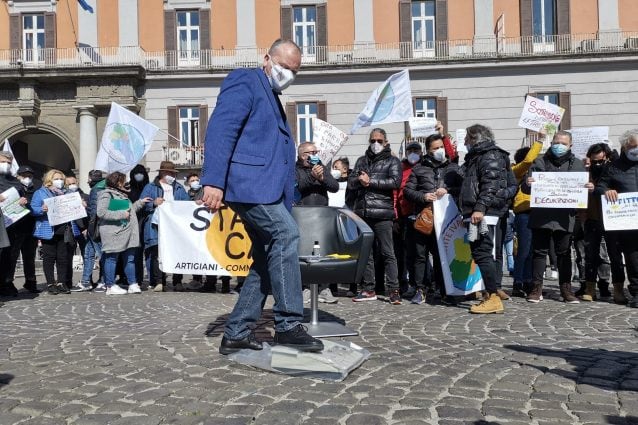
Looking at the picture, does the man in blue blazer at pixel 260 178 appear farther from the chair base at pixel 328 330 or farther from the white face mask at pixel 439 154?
the white face mask at pixel 439 154

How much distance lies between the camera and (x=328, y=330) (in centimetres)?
518

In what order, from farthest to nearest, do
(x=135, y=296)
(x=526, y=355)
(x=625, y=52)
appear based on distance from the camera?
1. (x=625, y=52)
2. (x=135, y=296)
3. (x=526, y=355)

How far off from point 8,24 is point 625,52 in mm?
25805

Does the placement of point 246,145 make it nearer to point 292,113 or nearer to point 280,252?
point 280,252

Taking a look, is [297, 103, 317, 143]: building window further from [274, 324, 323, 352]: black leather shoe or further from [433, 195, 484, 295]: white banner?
[274, 324, 323, 352]: black leather shoe

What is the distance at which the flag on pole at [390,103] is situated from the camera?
1105 cm

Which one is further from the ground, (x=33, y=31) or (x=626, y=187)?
(x=33, y=31)

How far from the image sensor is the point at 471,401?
3.25 m

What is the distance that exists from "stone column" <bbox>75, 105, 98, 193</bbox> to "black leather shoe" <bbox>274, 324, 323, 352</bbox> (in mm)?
23425

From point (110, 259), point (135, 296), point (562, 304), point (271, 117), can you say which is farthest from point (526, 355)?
point (110, 259)

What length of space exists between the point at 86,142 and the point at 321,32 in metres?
10.8

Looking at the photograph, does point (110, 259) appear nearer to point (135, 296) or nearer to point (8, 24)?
point (135, 296)

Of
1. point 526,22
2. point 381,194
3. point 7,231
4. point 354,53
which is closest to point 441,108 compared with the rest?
point 354,53

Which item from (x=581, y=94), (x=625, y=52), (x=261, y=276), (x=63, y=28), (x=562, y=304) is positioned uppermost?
(x=63, y=28)
